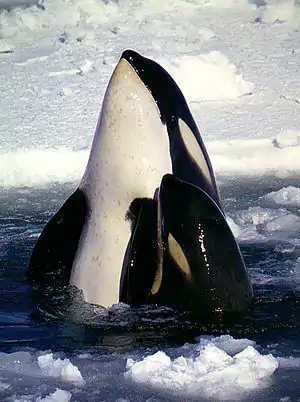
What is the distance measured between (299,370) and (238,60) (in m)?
9.43

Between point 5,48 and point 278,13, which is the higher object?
point 278,13

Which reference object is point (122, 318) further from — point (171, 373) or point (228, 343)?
point (171, 373)

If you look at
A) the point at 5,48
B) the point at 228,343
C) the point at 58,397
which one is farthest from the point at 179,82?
the point at 58,397

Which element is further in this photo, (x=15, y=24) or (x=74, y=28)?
(x=15, y=24)

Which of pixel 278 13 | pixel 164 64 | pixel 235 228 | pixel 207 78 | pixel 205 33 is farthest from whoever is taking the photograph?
pixel 278 13

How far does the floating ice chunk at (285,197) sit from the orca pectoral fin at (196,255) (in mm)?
3272

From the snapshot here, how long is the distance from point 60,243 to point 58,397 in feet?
6.55

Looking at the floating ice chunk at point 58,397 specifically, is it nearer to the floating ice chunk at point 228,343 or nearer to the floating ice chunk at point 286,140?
the floating ice chunk at point 228,343

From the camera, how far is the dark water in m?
3.82

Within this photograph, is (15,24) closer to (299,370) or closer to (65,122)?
(65,122)

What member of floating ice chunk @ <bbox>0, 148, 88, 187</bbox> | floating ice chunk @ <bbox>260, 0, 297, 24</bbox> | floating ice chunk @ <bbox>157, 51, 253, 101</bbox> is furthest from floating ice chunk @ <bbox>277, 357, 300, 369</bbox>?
floating ice chunk @ <bbox>260, 0, 297, 24</bbox>

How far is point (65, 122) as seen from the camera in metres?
10.1

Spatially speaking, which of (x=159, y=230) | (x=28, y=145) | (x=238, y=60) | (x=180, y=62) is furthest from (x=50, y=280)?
(x=238, y=60)

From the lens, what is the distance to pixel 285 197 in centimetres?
751
